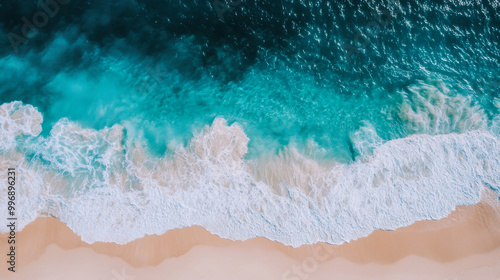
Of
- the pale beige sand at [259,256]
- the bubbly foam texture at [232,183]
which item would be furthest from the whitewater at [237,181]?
the pale beige sand at [259,256]

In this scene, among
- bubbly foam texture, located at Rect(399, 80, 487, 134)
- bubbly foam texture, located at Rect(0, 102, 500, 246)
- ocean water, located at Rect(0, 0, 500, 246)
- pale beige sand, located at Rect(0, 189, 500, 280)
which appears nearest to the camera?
pale beige sand, located at Rect(0, 189, 500, 280)

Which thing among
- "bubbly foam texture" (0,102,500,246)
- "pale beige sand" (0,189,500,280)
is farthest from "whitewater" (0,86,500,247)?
"pale beige sand" (0,189,500,280)

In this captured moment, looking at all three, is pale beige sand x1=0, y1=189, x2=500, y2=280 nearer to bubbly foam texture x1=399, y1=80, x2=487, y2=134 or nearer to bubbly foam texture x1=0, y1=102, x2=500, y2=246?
bubbly foam texture x1=0, y1=102, x2=500, y2=246

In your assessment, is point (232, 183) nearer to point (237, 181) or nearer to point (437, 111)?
point (237, 181)

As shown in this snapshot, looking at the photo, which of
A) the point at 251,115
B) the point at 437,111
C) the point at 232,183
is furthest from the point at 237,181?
the point at 437,111

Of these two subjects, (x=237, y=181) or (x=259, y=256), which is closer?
(x=259, y=256)

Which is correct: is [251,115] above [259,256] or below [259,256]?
above
